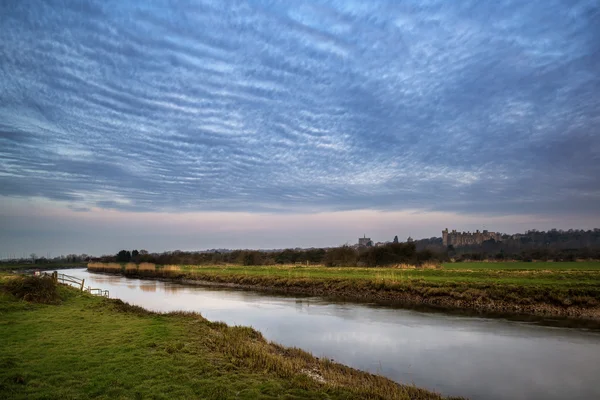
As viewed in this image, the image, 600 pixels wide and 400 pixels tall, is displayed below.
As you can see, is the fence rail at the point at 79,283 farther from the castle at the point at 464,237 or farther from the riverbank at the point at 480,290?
the castle at the point at 464,237

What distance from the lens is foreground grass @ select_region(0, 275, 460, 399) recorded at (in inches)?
283

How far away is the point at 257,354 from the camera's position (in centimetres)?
1041

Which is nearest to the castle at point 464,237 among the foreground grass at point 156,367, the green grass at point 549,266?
the green grass at point 549,266

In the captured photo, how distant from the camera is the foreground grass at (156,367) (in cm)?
718

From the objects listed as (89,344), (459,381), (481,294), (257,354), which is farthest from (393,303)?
(89,344)

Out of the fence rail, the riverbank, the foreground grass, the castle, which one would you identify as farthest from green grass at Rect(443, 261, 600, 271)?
the castle

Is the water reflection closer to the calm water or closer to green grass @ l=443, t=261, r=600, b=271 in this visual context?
the calm water

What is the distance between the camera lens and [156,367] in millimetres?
8539

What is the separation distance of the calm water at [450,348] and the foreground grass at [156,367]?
2.31 meters

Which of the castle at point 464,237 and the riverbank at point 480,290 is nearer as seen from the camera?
the riverbank at point 480,290

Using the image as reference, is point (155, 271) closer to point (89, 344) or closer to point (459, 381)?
point (89, 344)

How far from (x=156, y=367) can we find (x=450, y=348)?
1082 cm

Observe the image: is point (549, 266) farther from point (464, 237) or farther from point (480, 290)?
point (464, 237)

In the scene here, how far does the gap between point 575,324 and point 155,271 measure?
6587 centimetres
